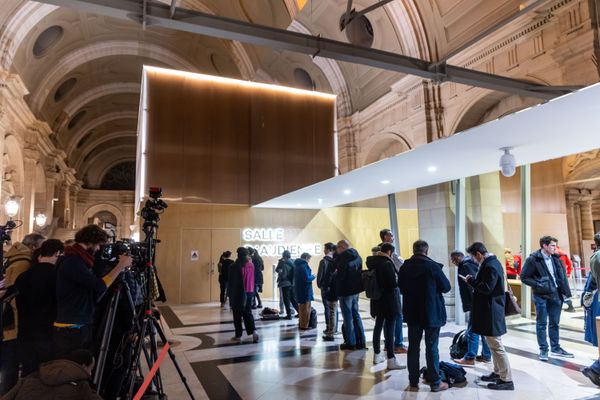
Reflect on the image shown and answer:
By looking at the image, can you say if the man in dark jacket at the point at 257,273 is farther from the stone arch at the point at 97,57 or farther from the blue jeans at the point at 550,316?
the stone arch at the point at 97,57

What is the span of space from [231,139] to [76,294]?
37.3 ft

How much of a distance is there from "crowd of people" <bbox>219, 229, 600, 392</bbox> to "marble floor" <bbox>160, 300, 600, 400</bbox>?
19 centimetres

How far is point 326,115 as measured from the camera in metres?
15.7

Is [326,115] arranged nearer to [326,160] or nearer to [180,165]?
[326,160]

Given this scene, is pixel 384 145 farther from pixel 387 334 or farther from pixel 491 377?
pixel 491 377

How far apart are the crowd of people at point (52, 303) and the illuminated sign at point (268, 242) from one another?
907 cm

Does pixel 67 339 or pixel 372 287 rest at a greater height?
pixel 372 287

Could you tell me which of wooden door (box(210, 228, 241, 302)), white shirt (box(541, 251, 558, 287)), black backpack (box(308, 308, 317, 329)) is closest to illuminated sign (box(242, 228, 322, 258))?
wooden door (box(210, 228, 241, 302))

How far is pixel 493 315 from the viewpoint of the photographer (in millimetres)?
4273

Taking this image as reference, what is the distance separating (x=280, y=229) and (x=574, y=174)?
1254 centimetres

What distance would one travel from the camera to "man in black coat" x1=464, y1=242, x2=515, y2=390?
4.25m

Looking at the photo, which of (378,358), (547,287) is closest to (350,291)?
(378,358)

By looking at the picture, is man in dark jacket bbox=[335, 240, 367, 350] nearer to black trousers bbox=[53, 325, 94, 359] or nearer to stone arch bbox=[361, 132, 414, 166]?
black trousers bbox=[53, 325, 94, 359]

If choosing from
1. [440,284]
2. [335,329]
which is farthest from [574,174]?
[440,284]
